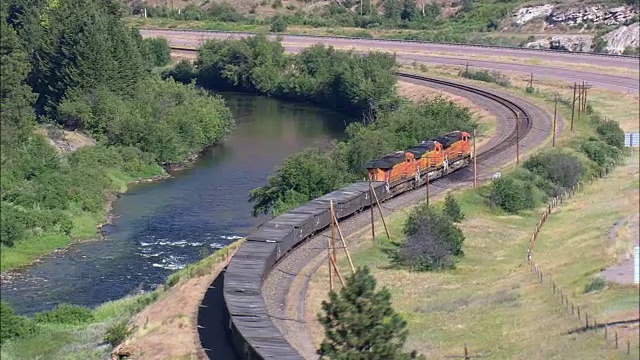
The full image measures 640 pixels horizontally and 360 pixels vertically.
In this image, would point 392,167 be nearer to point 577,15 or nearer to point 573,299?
point 573,299

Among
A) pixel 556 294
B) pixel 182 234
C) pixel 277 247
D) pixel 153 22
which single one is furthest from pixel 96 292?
pixel 153 22

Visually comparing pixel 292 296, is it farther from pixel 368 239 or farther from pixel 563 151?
pixel 563 151

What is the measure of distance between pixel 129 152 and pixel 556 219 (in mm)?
36492

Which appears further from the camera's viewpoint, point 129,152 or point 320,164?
point 129,152

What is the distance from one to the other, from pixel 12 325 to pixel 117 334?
468 cm

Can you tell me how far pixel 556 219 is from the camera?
2318 inches

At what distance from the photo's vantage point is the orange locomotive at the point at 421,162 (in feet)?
214

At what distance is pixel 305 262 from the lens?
5375 cm

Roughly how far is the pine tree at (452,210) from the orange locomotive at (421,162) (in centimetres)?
409

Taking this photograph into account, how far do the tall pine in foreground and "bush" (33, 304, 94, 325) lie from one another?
1558 centimetres

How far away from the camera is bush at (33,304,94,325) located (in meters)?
44.1

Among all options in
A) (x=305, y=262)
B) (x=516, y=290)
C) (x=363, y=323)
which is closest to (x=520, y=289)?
(x=516, y=290)

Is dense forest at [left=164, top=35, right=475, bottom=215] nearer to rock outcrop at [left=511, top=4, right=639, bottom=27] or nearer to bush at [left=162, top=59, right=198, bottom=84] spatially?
bush at [left=162, top=59, right=198, bottom=84]

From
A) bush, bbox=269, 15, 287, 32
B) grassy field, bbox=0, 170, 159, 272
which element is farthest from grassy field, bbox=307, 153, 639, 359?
bush, bbox=269, 15, 287, 32
